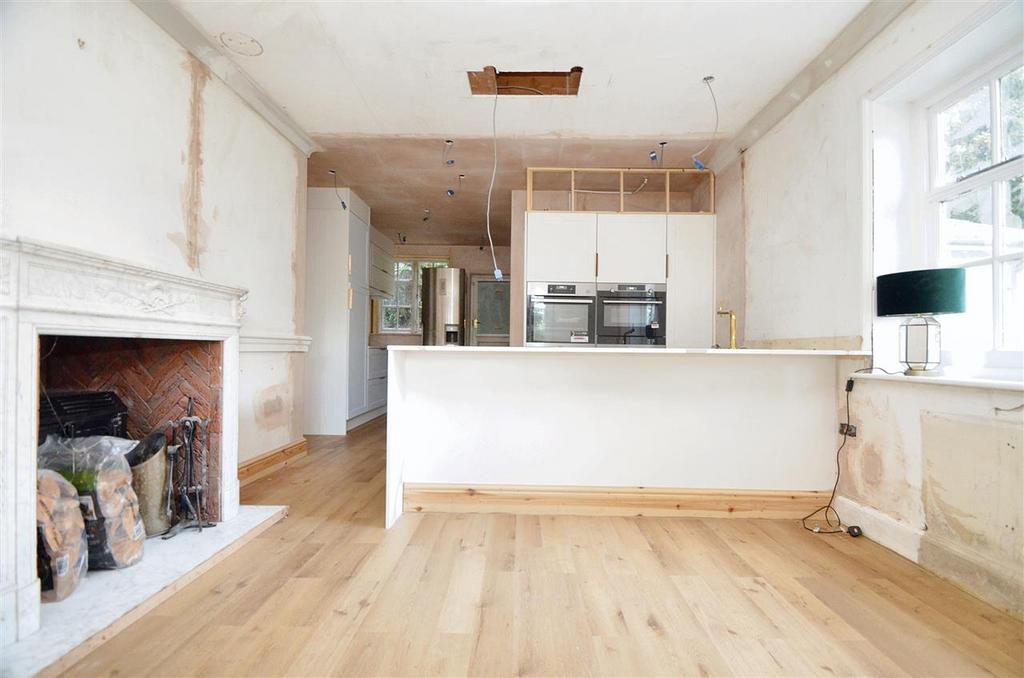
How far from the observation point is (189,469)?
2.10m

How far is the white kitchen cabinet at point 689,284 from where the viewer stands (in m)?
3.89

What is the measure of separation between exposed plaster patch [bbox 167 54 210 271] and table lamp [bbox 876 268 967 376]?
3220 millimetres

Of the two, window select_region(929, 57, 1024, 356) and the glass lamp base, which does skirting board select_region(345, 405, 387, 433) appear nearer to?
the glass lamp base

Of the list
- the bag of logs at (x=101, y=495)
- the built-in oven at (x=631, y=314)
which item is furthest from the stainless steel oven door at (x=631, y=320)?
A: the bag of logs at (x=101, y=495)

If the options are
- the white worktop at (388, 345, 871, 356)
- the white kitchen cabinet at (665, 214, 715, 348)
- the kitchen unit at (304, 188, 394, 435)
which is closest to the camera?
the white worktop at (388, 345, 871, 356)

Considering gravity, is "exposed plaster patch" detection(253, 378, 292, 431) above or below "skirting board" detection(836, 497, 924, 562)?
above

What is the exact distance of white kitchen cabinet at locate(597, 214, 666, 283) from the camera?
392 cm

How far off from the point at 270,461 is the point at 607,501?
7.37 ft

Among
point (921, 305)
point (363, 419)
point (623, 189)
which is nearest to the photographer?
point (921, 305)

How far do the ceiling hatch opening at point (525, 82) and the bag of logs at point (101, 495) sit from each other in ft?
8.20

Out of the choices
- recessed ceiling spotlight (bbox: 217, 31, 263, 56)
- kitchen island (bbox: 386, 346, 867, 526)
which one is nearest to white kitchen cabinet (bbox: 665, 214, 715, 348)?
kitchen island (bbox: 386, 346, 867, 526)

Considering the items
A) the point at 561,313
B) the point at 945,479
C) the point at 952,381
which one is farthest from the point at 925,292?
the point at 561,313

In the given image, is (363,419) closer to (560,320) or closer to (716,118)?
(560,320)

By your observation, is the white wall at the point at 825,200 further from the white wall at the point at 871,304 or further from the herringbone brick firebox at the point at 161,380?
the herringbone brick firebox at the point at 161,380
